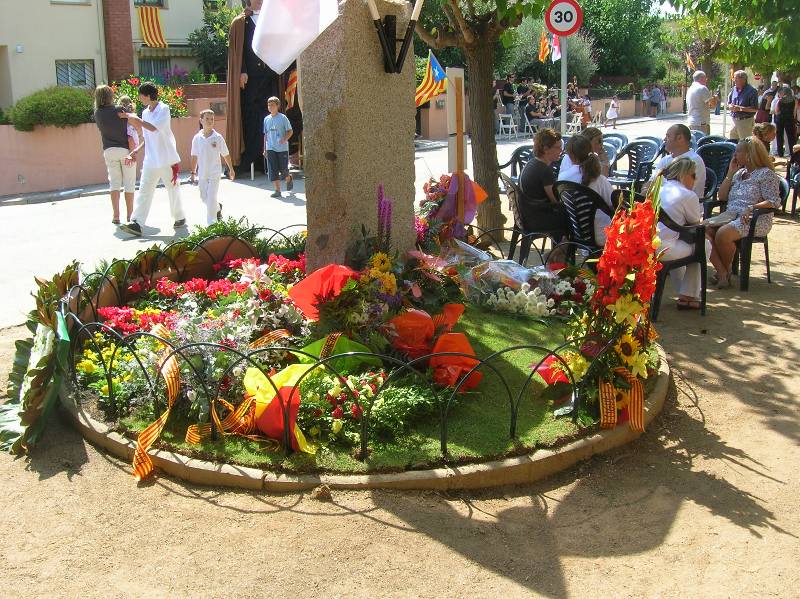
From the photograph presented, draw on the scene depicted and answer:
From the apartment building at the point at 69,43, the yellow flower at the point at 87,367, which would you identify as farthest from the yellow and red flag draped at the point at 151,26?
the yellow flower at the point at 87,367

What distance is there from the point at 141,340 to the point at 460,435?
2.24 metres

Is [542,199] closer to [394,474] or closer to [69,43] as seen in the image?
[394,474]

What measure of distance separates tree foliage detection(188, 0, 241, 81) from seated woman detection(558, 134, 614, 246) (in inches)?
868

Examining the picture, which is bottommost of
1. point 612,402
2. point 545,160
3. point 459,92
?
point 612,402

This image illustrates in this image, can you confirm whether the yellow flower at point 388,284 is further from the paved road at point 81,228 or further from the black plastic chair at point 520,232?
the paved road at point 81,228

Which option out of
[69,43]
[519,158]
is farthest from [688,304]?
[69,43]

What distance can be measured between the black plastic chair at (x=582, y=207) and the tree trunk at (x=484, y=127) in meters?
2.02

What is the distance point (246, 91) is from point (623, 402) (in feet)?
40.7

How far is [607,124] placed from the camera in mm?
32625

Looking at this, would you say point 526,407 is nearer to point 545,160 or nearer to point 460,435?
point 460,435

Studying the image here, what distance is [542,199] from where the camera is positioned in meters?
8.20

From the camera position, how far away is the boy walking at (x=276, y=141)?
14.1 meters

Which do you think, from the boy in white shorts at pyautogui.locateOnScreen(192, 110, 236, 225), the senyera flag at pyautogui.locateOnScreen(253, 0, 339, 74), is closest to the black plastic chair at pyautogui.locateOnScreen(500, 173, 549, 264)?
the senyera flag at pyautogui.locateOnScreen(253, 0, 339, 74)

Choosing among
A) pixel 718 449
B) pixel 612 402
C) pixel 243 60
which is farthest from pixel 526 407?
pixel 243 60
